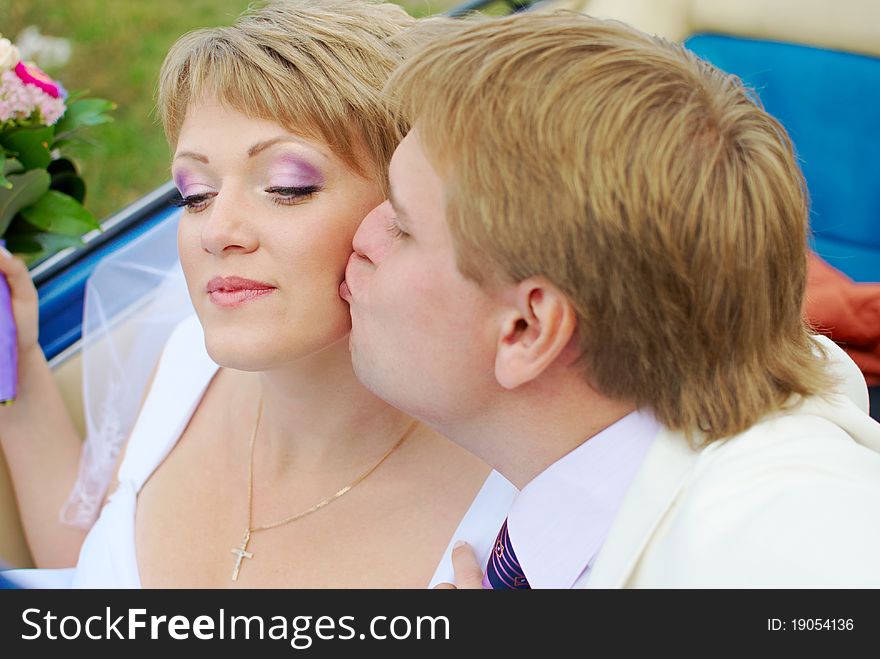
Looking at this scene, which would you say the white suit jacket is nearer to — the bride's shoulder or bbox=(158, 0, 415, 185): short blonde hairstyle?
bbox=(158, 0, 415, 185): short blonde hairstyle

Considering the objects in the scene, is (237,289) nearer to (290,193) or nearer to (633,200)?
(290,193)

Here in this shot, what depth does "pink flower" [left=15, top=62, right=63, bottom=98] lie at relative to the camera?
173 cm

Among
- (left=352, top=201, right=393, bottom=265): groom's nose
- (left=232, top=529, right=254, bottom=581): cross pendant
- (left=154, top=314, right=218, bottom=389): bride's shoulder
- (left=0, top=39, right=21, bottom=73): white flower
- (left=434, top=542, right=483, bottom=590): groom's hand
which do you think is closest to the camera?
(left=352, top=201, right=393, bottom=265): groom's nose

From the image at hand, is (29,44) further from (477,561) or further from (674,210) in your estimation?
(674,210)

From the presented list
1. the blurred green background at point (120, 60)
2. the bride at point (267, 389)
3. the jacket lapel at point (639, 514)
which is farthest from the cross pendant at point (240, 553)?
the blurred green background at point (120, 60)

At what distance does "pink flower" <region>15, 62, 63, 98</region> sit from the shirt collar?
121cm

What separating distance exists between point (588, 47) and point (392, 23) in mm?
460

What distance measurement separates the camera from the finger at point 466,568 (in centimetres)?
130

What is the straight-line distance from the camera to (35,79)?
5.74 feet

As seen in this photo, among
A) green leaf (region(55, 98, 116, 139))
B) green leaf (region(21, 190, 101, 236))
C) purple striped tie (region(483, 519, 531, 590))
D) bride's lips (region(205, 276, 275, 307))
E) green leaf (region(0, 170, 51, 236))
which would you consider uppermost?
bride's lips (region(205, 276, 275, 307))

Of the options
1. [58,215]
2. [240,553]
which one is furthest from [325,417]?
[58,215]

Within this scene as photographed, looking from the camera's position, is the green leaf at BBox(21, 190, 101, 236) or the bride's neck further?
the green leaf at BBox(21, 190, 101, 236)

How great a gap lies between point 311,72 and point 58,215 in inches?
30.5
